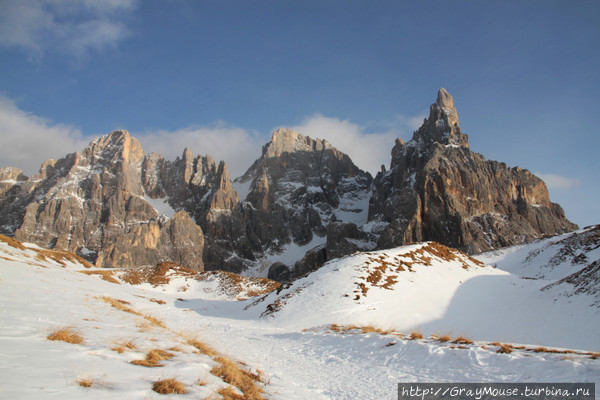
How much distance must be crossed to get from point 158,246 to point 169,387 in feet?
509

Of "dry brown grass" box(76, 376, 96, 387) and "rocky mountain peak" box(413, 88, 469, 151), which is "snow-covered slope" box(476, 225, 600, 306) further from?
"rocky mountain peak" box(413, 88, 469, 151)

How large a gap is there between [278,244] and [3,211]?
13738 centimetres

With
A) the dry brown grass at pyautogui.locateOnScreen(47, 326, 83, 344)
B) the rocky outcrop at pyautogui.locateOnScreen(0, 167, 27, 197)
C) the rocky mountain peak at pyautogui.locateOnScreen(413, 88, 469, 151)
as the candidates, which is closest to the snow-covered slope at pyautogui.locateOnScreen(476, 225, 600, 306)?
the dry brown grass at pyautogui.locateOnScreen(47, 326, 83, 344)

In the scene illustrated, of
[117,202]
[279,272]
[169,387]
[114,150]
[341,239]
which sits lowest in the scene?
[279,272]

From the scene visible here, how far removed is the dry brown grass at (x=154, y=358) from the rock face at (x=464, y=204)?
112386 mm

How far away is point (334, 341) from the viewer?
12.5 metres

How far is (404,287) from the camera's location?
2250cm

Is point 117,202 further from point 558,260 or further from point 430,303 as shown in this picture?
point 558,260

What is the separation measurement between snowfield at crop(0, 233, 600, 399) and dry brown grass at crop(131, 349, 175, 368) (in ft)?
0.56

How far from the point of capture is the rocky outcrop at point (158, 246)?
431 feet

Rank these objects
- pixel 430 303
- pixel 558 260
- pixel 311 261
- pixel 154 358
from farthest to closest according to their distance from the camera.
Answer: pixel 311 261
pixel 558 260
pixel 430 303
pixel 154 358

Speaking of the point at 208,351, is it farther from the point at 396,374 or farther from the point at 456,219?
the point at 456,219

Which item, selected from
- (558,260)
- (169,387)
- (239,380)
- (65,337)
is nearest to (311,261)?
(558,260)

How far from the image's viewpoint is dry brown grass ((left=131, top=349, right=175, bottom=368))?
19.2 feet
